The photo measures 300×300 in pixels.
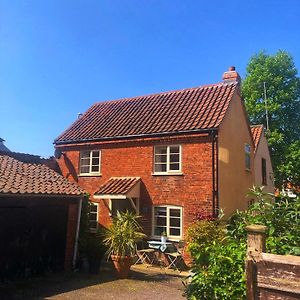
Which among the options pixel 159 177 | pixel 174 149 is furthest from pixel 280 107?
pixel 159 177

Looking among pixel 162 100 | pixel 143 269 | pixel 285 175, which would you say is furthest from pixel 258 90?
pixel 143 269

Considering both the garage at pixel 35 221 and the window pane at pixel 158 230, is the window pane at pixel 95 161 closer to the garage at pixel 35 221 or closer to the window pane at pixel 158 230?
the garage at pixel 35 221

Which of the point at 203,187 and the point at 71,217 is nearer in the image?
the point at 71,217

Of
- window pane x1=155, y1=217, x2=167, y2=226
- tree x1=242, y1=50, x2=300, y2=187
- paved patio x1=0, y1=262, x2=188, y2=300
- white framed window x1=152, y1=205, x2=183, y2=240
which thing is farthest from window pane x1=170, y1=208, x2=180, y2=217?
tree x1=242, y1=50, x2=300, y2=187

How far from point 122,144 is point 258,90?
52.1ft

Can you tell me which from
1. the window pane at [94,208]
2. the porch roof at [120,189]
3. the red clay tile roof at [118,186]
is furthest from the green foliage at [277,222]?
the window pane at [94,208]

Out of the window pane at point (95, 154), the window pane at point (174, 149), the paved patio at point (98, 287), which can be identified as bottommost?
the paved patio at point (98, 287)

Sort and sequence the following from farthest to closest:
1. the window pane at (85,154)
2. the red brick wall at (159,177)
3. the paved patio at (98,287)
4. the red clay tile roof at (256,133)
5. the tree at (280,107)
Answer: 1. the tree at (280,107)
2. the red clay tile roof at (256,133)
3. the window pane at (85,154)
4. the red brick wall at (159,177)
5. the paved patio at (98,287)

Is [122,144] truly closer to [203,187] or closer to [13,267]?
[203,187]

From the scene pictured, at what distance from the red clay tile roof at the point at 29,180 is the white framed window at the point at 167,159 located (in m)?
4.57

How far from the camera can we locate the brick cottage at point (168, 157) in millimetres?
15742

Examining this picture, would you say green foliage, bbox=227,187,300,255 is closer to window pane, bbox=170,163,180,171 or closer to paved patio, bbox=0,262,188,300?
paved patio, bbox=0,262,188,300

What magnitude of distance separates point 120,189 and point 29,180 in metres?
4.68

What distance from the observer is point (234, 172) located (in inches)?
690
